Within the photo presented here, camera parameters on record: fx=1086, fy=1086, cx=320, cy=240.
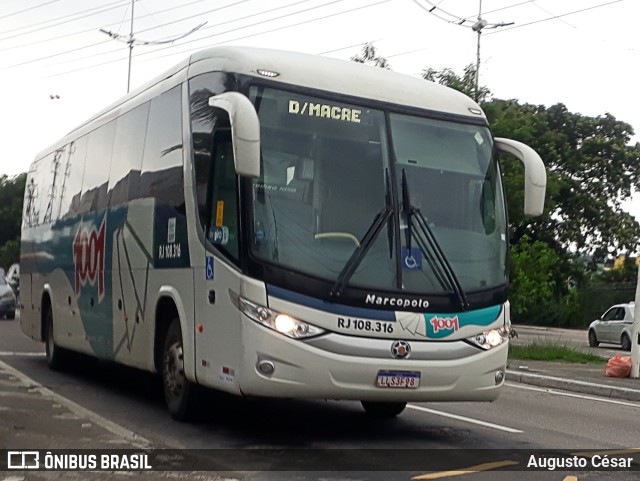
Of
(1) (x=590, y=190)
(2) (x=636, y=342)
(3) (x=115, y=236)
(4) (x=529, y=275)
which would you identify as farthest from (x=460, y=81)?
(1) (x=590, y=190)

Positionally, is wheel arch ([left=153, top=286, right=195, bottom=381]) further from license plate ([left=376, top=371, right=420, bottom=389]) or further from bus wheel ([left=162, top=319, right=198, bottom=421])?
license plate ([left=376, top=371, right=420, bottom=389])

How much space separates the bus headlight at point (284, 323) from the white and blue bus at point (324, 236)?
12mm

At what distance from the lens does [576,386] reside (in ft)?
56.7

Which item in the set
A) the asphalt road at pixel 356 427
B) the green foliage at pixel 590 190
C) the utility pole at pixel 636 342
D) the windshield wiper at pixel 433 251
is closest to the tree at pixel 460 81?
the utility pole at pixel 636 342

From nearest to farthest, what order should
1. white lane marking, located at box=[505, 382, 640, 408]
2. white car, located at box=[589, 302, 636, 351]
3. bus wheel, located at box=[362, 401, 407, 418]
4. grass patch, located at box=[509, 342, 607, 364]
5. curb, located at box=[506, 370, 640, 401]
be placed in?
bus wheel, located at box=[362, 401, 407, 418] → white lane marking, located at box=[505, 382, 640, 408] → curb, located at box=[506, 370, 640, 401] → grass patch, located at box=[509, 342, 607, 364] → white car, located at box=[589, 302, 636, 351]

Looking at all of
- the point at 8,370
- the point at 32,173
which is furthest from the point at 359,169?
the point at 32,173

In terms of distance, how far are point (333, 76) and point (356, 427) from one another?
3.42 metres

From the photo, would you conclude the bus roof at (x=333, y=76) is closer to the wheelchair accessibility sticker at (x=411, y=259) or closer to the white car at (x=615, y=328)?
the wheelchair accessibility sticker at (x=411, y=259)

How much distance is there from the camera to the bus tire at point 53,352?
16.2 metres

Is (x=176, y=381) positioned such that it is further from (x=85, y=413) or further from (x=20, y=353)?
(x=20, y=353)

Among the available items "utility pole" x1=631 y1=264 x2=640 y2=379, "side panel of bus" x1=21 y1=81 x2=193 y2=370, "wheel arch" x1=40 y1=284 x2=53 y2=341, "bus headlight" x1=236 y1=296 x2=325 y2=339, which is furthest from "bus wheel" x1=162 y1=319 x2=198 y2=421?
"utility pole" x1=631 y1=264 x2=640 y2=379

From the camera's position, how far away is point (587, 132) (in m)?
57.3

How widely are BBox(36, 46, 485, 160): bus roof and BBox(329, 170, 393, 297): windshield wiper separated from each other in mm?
963

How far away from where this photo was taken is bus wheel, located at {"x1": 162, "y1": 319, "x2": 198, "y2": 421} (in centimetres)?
1028
